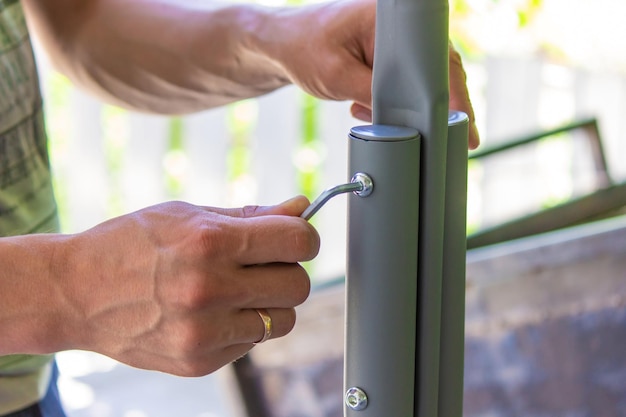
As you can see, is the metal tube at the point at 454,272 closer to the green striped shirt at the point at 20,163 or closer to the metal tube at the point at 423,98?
the metal tube at the point at 423,98

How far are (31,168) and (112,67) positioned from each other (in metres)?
0.18

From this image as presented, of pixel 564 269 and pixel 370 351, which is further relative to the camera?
pixel 564 269

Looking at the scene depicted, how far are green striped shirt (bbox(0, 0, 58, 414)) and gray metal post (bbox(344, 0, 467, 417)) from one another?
37cm

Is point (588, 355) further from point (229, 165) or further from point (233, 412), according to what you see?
point (229, 165)

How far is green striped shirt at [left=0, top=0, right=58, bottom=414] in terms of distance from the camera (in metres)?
0.79

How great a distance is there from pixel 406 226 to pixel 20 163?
0.44m

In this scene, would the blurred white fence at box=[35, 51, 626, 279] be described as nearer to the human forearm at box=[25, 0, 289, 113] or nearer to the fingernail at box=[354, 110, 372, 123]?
the human forearm at box=[25, 0, 289, 113]

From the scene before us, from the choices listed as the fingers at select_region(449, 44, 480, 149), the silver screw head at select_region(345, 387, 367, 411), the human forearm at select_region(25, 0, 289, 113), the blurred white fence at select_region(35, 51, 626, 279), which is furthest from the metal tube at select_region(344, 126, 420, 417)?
the blurred white fence at select_region(35, 51, 626, 279)

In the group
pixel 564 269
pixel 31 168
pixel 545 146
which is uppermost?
pixel 31 168

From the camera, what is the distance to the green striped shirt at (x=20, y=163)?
2.60ft

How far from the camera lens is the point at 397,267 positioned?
20.8 inches

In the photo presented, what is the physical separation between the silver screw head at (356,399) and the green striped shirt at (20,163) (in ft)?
1.16

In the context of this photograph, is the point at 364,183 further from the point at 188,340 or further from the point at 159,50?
the point at 159,50

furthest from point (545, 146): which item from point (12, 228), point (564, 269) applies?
point (12, 228)
